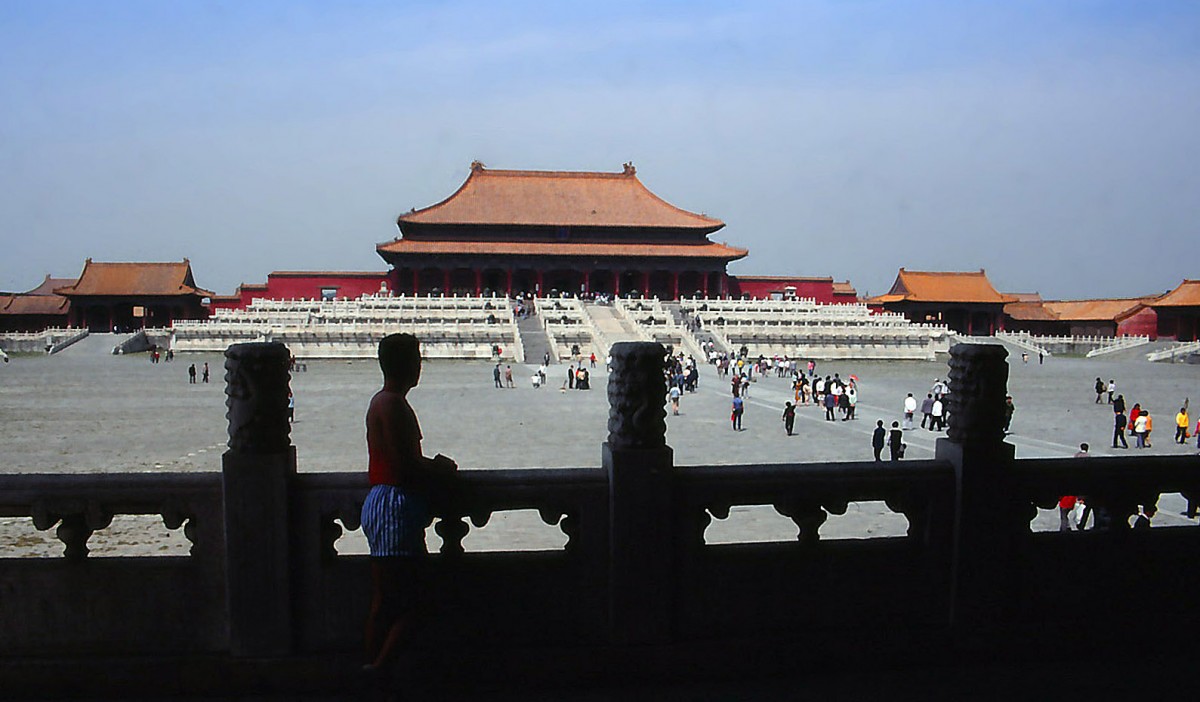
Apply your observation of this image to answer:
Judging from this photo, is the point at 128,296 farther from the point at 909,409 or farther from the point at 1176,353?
the point at 1176,353

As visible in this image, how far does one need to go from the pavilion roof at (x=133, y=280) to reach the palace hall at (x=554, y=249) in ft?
50.9

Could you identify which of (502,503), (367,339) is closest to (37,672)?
(502,503)

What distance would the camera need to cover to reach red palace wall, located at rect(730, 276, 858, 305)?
69000 mm

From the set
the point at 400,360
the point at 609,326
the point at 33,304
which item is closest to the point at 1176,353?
the point at 609,326

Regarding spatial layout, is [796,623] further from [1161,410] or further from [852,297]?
[852,297]

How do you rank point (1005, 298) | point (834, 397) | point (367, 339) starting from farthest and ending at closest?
point (1005, 298) < point (367, 339) < point (834, 397)

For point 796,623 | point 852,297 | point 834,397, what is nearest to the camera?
point 796,623

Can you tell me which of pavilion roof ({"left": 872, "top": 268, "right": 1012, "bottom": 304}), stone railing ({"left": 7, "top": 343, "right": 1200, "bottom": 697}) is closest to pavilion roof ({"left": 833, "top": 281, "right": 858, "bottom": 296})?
pavilion roof ({"left": 872, "top": 268, "right": 1012, "bottom": 304})

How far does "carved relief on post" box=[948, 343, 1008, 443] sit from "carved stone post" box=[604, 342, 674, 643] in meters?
1.46

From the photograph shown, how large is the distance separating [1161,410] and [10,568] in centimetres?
2579

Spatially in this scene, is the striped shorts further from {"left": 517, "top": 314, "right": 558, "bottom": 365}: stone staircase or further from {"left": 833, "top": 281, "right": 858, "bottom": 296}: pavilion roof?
{"left": 833, "top": 281, "right": 858, "bottom": 296}: pavilion roof

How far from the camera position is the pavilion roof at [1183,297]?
185 feet

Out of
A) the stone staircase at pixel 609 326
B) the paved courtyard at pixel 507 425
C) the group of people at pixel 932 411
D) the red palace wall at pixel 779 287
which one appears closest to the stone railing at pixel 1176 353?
the paved courtyard at pixel 507 425

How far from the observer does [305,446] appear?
48.4ft
